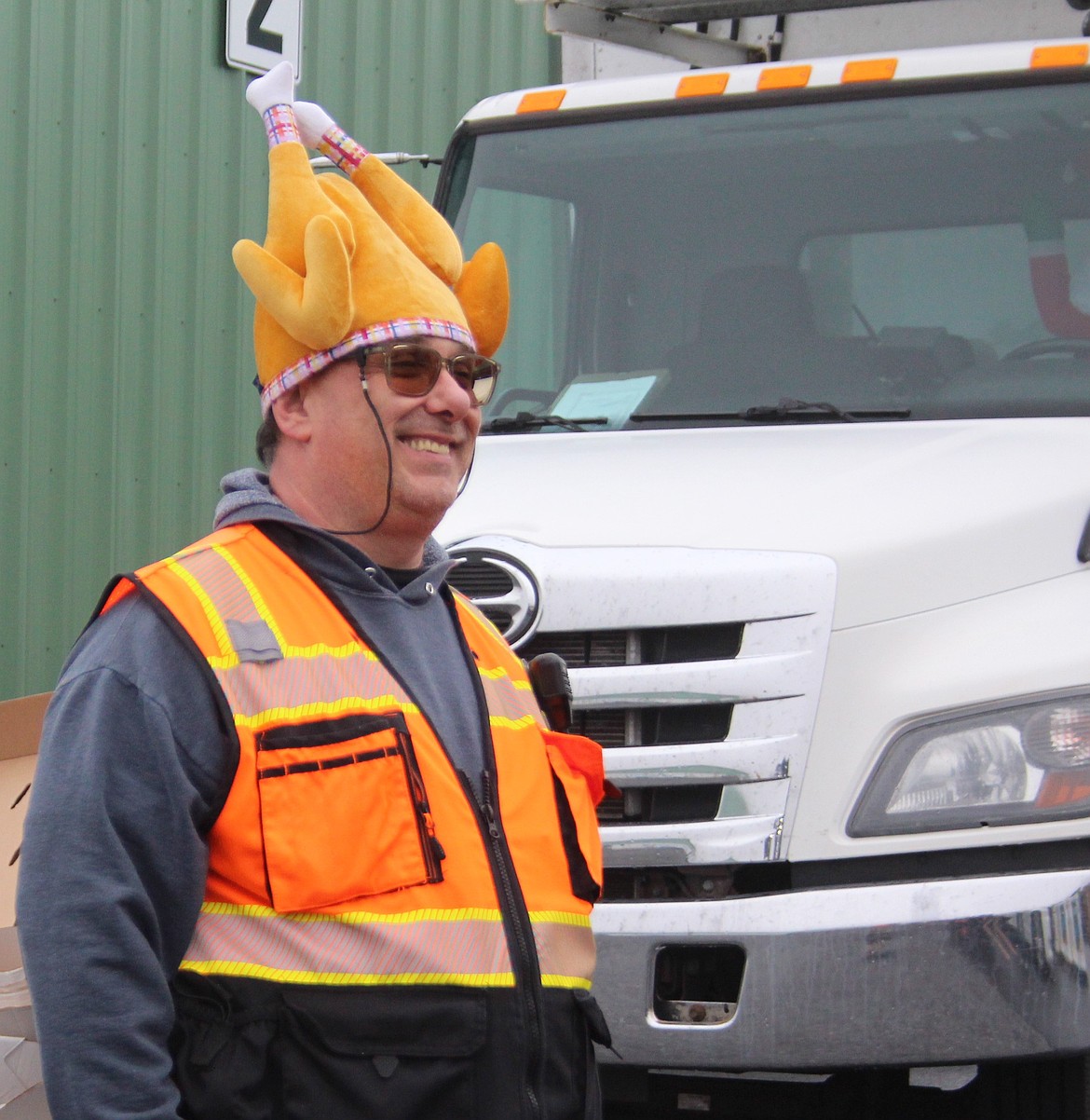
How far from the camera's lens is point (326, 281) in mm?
2014

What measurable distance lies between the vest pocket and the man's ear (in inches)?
17.8

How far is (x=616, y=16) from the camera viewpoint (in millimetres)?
4941

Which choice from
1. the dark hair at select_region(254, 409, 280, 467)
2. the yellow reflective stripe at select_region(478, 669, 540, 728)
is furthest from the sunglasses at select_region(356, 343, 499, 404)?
the yellow reflective stripe at select_region(478, 669, 540, 728)

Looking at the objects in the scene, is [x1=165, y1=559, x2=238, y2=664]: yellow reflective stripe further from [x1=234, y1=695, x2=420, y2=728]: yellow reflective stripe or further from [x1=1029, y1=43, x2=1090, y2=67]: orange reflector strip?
[x1=1029, y1=43, x2=1090, y2=67]: orange reflector strip

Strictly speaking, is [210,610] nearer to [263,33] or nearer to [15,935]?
[15,935]

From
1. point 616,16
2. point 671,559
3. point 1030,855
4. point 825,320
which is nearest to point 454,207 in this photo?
point 616,16

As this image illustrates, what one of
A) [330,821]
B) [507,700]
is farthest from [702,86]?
[330,821]

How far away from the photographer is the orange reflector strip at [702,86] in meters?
4.33

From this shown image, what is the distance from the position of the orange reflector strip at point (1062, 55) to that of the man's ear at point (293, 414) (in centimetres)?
263

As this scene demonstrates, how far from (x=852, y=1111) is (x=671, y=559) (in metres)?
1.24

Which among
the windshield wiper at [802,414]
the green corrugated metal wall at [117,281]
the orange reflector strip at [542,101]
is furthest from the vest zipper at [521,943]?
the green corrugated metal wall at [117,281]

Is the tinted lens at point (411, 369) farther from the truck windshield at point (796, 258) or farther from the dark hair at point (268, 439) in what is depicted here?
the truck windshield at point (796, 258)

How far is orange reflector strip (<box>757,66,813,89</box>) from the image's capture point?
4262 mm

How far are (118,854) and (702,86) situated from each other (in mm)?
3225
